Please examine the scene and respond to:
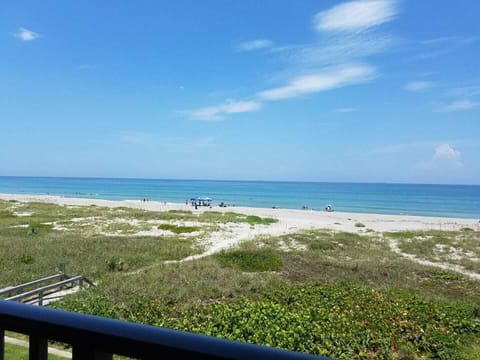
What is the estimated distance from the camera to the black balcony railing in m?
0.99

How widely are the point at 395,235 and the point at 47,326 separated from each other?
3019 cm

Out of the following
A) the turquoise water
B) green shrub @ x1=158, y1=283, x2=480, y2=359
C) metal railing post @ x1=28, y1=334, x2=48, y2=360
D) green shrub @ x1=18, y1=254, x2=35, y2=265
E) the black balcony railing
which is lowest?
the turquoise water

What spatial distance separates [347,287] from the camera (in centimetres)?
1193

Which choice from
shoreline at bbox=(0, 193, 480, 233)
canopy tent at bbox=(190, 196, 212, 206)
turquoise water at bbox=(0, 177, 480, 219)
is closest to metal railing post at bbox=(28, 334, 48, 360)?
shoreline at bbox=(0, 193, 480, 233)

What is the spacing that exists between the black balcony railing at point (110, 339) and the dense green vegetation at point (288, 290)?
6315 mm

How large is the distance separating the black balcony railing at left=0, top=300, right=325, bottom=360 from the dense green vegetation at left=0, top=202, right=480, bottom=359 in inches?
249

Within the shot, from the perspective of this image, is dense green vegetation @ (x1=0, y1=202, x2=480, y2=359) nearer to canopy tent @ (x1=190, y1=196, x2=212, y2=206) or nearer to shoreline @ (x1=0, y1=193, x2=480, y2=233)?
shoreline @ (x1=0, y1=193, x2=480, y2=233)

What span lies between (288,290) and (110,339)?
35.6ft

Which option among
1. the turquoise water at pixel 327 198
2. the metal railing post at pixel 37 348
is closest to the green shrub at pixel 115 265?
the metal railing post at pixel 37 348

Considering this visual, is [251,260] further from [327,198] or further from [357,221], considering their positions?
[327,198]

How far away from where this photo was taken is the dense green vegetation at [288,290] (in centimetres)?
760

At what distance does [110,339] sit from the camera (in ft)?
3.52

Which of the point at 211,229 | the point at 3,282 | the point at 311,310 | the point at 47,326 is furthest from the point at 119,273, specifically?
the point at 211,229

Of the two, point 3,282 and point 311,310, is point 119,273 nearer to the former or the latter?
point 3,282
